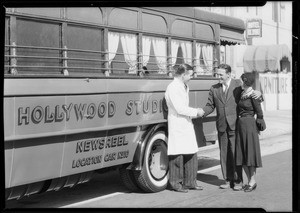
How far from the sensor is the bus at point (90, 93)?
17.5 feet

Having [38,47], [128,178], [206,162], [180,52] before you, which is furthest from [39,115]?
[206,162]

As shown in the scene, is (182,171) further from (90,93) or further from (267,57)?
(267,57)

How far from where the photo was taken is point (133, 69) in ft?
23.7

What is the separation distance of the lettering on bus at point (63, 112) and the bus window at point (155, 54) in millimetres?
1396

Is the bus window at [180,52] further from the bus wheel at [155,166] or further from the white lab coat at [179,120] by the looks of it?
the bus wheel at [155,166]

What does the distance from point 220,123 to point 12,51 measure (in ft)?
11.2

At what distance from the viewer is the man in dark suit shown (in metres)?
7.46

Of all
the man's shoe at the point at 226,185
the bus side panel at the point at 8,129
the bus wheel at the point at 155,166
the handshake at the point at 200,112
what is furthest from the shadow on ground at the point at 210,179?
the bus side panel at the point at 8,129

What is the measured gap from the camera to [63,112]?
18.7 feet

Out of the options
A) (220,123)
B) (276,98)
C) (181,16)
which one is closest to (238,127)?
(220,123)

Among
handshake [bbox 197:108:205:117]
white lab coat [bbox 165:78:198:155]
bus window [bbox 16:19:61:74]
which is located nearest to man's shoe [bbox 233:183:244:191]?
white lab coat [bbox 165:78:198:155]

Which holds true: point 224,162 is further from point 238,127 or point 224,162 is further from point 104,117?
point 104,117

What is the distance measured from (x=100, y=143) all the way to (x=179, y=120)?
1450mm

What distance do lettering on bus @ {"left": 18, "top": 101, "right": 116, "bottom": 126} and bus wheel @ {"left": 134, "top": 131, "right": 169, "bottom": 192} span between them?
41.7 inches
